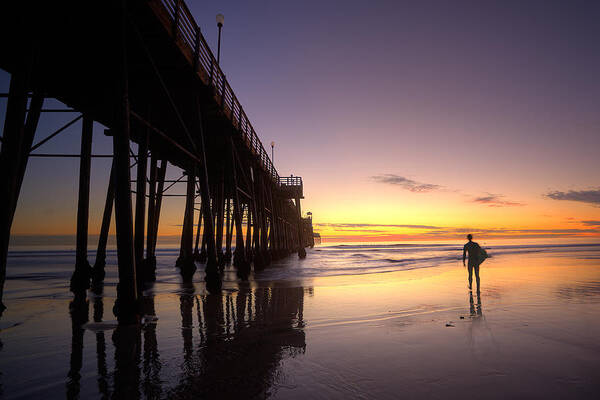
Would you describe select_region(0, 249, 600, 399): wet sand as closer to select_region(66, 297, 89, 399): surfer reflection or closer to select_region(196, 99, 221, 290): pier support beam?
select_region(66, 297, 89, 399): surfer reflection

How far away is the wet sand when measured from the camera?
119 inches

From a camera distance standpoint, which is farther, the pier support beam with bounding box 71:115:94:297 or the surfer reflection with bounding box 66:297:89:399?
the pier support beam with bounding box 71:115:94:297

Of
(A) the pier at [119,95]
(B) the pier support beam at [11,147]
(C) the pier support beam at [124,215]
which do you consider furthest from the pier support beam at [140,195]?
(B) the pier support beam at [11,147]

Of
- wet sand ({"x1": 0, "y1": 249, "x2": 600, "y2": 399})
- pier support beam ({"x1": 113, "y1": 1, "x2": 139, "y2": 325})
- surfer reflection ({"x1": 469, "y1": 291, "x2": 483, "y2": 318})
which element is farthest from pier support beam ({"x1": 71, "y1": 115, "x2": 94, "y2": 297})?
surfer reflection ({"x1": 469, "y1": 291, "x2": 483, "y2": 318})

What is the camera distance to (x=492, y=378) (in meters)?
3.21

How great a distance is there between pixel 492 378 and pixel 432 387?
27.7 inches

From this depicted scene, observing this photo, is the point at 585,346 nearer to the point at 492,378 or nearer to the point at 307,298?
the point at 492,378

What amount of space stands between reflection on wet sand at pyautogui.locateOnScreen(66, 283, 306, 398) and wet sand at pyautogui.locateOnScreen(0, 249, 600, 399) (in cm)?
2

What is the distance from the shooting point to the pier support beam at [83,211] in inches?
374

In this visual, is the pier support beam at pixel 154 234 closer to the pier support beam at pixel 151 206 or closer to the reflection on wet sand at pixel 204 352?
the pier support beam at pixel 151 206

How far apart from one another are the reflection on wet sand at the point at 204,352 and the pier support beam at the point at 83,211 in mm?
2556

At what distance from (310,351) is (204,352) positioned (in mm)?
1335

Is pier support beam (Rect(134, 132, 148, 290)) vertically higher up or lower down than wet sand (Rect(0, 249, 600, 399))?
higher up

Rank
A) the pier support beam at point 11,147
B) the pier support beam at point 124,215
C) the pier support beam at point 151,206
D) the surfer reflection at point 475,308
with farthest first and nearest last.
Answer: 1. the pier support beam at point 151,206
2. the surfer reflection at point 475,308
3. the pier support beam at point 124,215
4. the pier support beam at point 11,147
